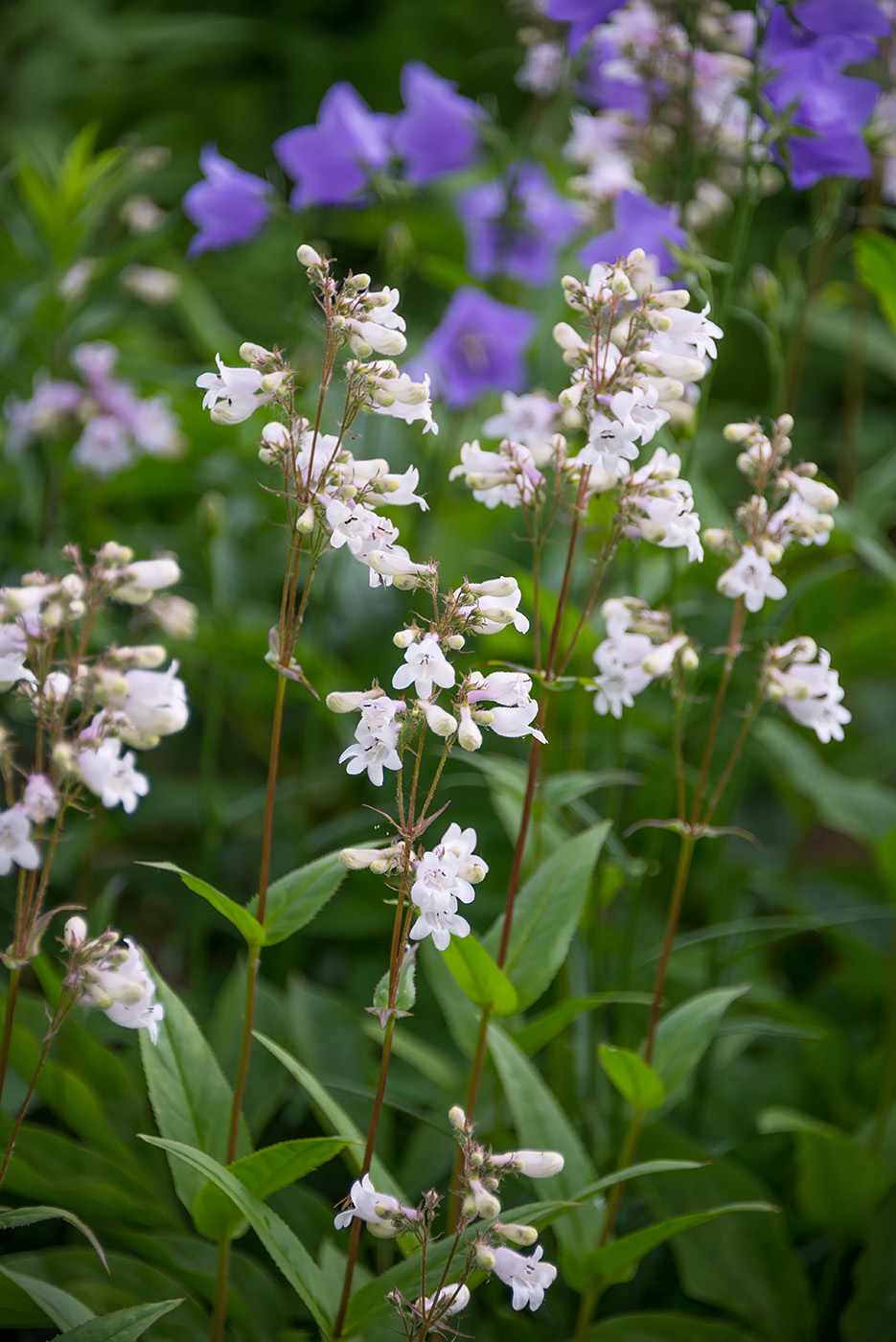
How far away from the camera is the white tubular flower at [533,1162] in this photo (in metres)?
1.09

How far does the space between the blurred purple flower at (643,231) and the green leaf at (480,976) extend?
94 cm

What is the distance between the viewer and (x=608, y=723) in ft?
8.11

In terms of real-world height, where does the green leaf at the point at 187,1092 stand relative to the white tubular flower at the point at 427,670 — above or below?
below

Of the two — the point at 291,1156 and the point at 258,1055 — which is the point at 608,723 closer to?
the point at 258,1055

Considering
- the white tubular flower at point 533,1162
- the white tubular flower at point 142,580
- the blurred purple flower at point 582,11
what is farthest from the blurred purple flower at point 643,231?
the white tubular flower at point 533,1162

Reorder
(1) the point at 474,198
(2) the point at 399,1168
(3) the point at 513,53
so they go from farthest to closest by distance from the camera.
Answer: (1) the point at 474,198 < (3) the point at 513,53 < (2) the point at 399,1168

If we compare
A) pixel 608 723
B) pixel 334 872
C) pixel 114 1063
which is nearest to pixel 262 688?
pixel 608 723

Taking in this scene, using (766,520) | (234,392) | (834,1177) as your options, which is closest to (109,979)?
(234,392)

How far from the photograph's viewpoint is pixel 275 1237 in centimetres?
119

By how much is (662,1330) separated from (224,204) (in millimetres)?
2006

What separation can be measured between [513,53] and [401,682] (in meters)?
1.62

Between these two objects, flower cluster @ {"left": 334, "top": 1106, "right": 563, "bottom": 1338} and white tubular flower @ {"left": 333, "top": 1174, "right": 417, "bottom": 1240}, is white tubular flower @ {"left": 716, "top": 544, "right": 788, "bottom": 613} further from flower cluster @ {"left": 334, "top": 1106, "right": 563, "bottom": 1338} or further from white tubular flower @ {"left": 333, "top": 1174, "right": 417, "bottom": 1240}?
white tubular flower @ {"left": 333, "top": 1174, "right": 417, "bottom": 1240}

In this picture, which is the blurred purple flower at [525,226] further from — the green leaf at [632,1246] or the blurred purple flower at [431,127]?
the green leaf at [632,1246]

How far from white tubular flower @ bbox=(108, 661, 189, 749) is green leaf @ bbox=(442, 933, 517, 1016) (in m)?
0.40
